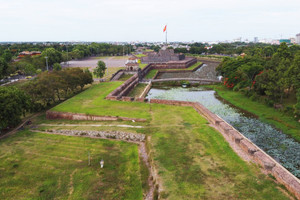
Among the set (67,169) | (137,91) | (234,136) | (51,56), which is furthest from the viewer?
(51,56)

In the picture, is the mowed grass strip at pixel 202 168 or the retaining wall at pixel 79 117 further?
the retaining wall at pixel 79 117

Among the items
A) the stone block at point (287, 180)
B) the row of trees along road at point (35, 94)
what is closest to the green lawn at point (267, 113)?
the stone block at point (287, 180)

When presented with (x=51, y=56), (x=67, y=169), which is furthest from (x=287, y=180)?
(x=51, y=56)

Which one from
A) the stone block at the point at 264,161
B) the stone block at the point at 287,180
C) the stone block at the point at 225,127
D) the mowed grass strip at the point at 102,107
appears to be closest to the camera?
the stone block at the point at 287,180

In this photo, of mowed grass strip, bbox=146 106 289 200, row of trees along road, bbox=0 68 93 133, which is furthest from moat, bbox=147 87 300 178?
row of trees along road, bbox=0 68 93 133

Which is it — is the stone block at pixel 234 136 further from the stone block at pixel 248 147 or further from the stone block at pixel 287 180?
the stone block at pixel 287 180

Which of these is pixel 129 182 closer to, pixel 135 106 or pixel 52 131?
pixel 52 131

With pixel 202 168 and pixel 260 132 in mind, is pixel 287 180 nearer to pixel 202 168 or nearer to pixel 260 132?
pixel 202 168
